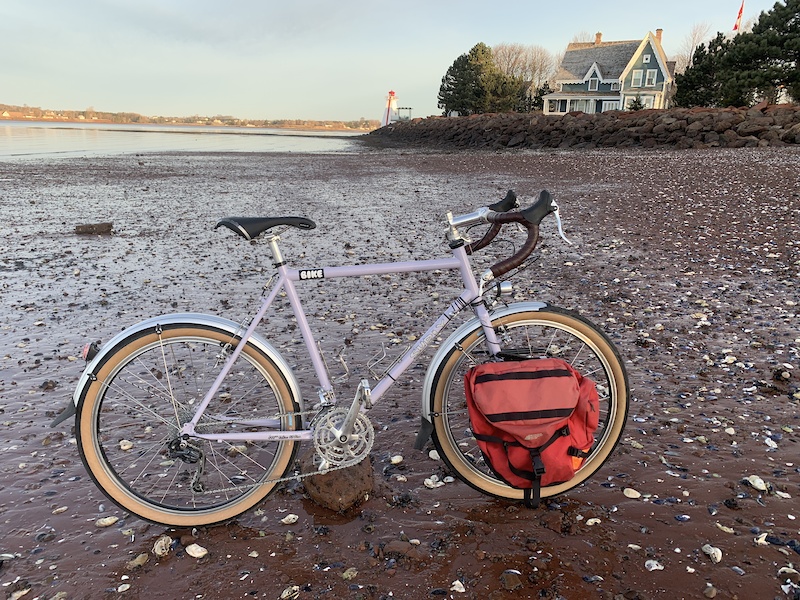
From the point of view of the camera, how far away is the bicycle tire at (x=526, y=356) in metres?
2.95

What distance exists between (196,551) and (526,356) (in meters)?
1.97

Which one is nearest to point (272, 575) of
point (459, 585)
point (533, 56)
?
point (459, 585)

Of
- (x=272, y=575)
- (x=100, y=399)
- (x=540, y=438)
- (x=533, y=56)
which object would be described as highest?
(x=533, y=56)

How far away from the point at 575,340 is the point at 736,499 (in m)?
1.24

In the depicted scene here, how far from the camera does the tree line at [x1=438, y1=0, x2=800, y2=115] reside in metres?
35.5

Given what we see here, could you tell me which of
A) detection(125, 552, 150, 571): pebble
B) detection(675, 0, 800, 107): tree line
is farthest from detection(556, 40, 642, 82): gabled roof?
Answer: detection(125, 552, 150, 571): pebble

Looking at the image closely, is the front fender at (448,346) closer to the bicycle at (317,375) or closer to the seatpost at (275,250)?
the bicycle at (317,375)

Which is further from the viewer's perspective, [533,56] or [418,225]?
[533,56]

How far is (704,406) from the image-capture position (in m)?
4.09

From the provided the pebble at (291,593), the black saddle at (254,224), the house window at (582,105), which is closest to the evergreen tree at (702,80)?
A: the house window at (582,105)

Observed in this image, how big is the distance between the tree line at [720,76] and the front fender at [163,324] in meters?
42.8

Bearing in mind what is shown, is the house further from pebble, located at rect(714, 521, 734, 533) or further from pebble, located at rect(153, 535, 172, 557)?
pebble, located at rect(153, 535, 172, 557)

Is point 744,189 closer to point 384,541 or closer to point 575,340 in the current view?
point 575,340

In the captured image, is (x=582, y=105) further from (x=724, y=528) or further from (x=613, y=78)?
(x=724, y=528)
